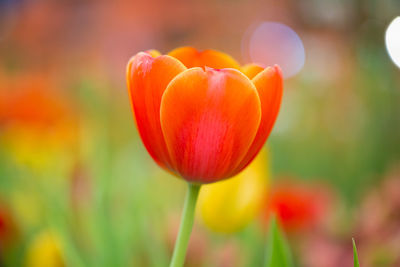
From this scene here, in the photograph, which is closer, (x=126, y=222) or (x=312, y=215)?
(x=126, y=222)

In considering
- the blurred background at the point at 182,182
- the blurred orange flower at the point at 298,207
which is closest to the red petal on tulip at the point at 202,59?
the blurred background at the point at 182,182

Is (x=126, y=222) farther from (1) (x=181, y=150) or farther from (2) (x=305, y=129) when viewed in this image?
(2) (x=305, y=129)

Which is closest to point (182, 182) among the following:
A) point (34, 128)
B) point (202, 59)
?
point (34, 128)

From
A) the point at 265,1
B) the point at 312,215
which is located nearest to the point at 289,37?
the point at 265,1

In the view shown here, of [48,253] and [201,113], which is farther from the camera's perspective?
[48,253]

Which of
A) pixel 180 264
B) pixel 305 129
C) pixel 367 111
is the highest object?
pixel 180 264

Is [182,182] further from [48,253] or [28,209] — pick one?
[48,253]

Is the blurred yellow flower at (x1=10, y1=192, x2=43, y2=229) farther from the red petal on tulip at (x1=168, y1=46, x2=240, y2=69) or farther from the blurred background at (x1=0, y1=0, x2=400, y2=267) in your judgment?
the red petal on tulip at (x1=168, y1=46, x2=240, y2=69)

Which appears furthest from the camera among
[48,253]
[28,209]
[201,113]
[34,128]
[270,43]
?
[270,43]
